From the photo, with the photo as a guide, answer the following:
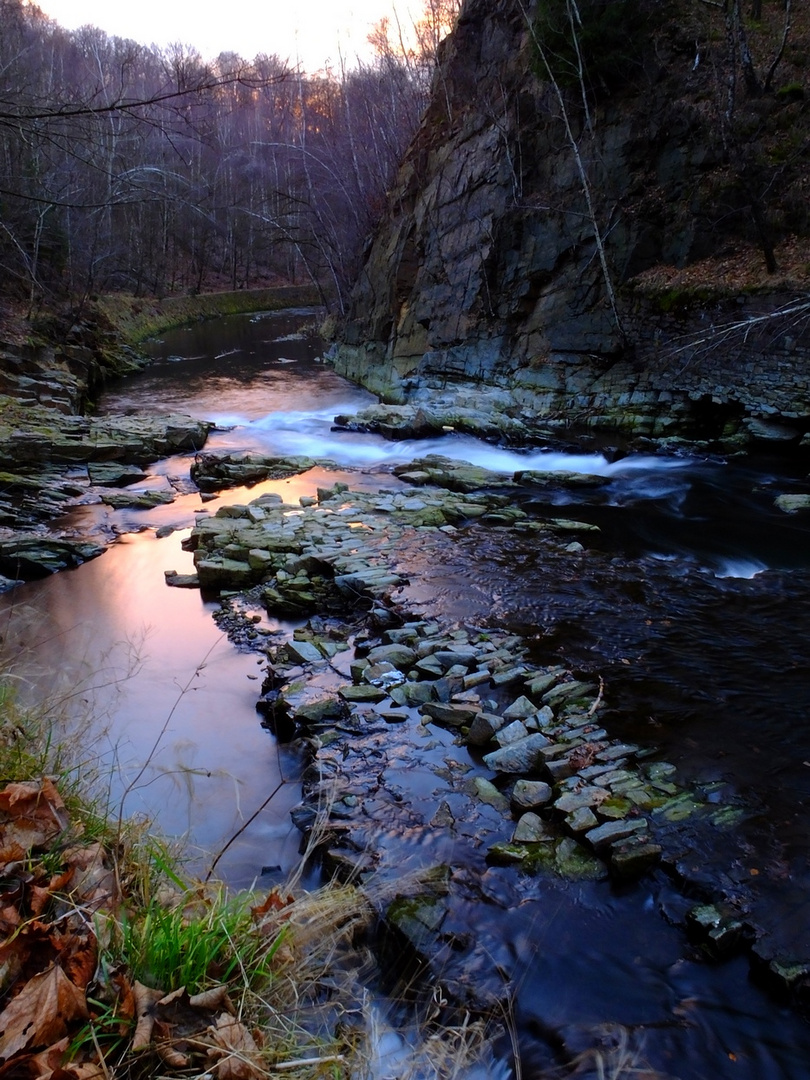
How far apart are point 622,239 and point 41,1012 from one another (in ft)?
55.4

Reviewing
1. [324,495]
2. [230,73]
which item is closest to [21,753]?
[230,73]

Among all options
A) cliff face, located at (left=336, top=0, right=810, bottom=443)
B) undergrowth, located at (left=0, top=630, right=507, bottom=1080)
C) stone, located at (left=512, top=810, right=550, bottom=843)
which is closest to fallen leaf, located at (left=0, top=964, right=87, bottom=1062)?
undergrowth, located at (left=0, top=630, right=507, bottom=1080)

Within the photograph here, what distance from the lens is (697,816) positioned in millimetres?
3721

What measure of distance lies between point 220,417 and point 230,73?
14.8 m

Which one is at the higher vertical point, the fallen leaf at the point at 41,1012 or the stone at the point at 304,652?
the fallen leaf at the point at 41,1012

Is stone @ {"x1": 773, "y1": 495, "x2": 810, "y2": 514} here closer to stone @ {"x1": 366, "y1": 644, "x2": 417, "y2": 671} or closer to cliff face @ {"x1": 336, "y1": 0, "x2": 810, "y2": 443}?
cliff face @ {"x1": 336, "y1": 0, "x2": 810, "y2": 443}

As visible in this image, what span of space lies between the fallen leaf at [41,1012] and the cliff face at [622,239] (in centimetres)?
1208

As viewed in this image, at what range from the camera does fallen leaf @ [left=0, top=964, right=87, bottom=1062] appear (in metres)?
1.70

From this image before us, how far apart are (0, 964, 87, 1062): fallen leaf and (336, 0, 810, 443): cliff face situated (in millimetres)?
12084

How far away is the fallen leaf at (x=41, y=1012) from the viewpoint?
1702 mm

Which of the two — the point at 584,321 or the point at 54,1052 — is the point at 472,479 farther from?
the point at 54,1052

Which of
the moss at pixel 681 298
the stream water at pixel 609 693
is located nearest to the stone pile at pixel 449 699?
the stream water at pixel 609 693

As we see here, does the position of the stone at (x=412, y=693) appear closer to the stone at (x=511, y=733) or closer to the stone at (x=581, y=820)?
the stone at (x=511, y=733)

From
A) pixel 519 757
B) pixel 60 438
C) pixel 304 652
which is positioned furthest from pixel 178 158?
pixel 60 438
